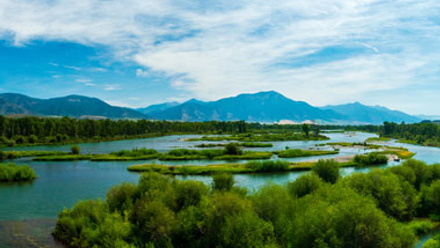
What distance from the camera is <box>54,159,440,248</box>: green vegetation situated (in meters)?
20.4

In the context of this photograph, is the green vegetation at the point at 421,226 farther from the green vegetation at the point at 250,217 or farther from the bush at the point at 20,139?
the bush at the point at 20,139

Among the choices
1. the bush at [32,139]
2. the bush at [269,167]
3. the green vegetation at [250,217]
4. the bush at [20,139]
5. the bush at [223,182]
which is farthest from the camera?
the bush at [32,139]

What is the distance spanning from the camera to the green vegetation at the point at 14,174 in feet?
171

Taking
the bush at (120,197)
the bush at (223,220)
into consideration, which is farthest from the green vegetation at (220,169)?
the bush at (120,197)

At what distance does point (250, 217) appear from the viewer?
2184 centimetres

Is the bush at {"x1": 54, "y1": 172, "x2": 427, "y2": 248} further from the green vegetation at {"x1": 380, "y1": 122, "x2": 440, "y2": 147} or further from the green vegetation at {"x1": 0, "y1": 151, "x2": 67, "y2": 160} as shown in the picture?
the green vegetation at {"x1": 380, "y1": 122, "x2": 440, "y2": 147}

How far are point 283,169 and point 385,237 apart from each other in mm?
43797

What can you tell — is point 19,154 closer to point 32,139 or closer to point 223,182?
point 32,139

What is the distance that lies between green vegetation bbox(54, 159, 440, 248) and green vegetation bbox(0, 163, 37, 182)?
97.7ft

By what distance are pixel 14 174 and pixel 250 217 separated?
47.5m

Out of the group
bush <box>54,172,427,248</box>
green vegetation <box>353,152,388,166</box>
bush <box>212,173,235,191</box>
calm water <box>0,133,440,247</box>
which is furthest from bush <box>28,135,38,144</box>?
green vegetation <box>353,152,388,166</box>

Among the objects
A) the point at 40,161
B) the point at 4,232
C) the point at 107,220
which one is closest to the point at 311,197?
the point at 107,220

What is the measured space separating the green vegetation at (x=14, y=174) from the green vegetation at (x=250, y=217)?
1173 inches

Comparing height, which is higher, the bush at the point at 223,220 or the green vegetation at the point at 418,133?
the green vegetation at the point at 418,133
